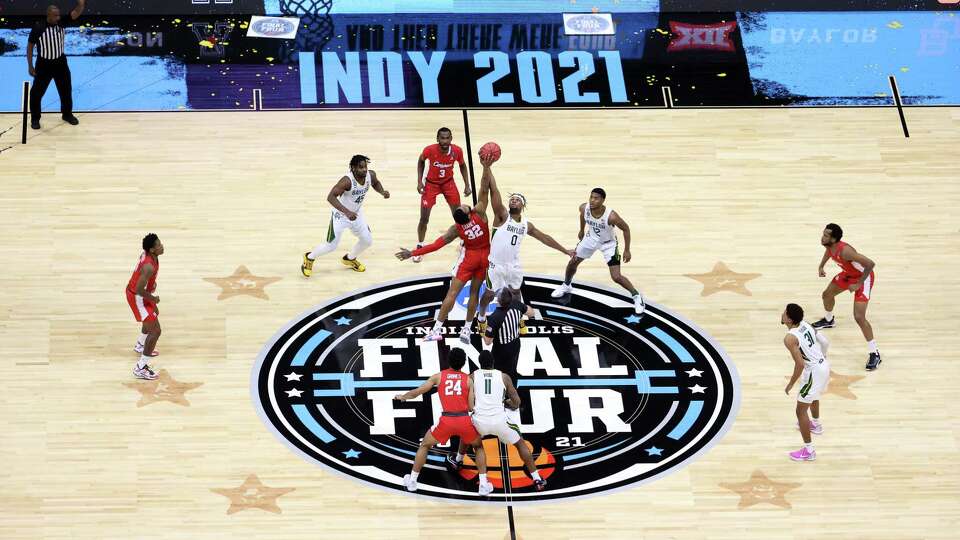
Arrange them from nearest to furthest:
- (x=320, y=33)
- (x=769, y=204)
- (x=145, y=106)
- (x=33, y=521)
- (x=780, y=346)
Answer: (x=33, y=521), (x=780, y=346), (x=769, y=204), (x=145, y=106), (x=320, y=33)

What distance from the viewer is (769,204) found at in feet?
66.8

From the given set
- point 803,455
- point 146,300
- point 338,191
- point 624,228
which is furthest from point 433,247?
point 803,455

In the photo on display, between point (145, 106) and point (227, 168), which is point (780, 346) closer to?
point (227, 168)

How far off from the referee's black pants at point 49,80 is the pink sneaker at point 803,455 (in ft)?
37.2

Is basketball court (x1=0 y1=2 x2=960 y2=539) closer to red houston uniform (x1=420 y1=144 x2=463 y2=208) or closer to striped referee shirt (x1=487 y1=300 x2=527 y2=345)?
striped referee shirt (x1=487 y1=300 x2=527 y2=345)

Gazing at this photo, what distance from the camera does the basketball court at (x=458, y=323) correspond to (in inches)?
615

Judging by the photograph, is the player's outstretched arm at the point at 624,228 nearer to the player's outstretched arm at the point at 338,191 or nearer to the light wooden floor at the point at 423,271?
the light wooden floor at the point at 423,271

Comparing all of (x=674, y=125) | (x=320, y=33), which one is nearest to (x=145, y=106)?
(x=320, y=33)

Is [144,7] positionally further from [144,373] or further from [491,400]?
[491,400]

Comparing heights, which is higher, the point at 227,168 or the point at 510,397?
the point at 227,168

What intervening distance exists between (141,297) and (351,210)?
2.92m

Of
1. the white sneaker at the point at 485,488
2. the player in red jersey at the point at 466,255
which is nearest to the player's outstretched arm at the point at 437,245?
the player in red jersey at the point at 466,255

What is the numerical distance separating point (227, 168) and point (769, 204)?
744cm

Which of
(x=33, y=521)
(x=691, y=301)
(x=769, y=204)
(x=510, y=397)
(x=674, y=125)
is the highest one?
(x=674, y=125)
